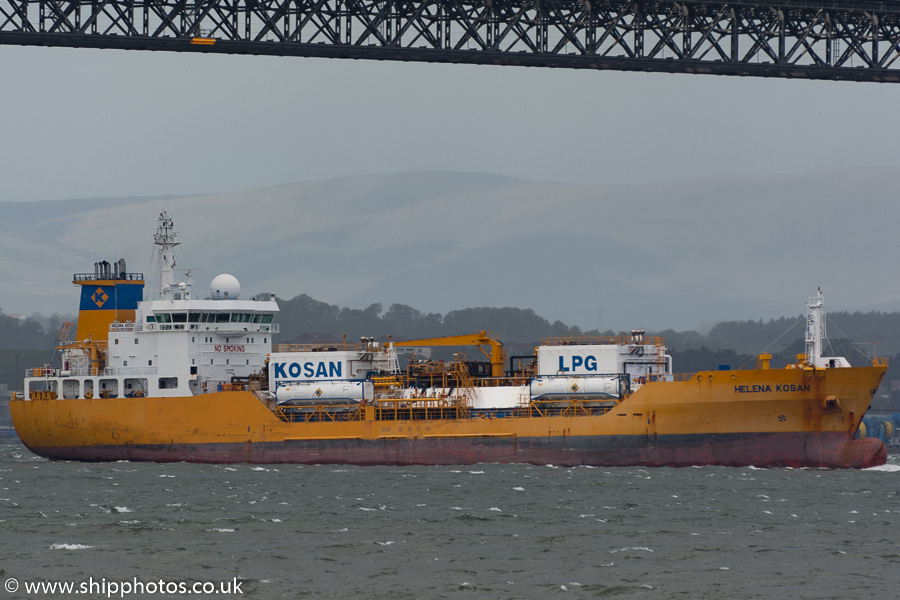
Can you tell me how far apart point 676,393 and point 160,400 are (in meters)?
17.3

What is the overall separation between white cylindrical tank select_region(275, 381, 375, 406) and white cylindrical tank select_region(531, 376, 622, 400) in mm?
5915

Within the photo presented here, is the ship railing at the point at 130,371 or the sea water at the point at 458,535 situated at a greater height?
the ship railing at the point at 130,371

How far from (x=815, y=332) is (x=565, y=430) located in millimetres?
8278

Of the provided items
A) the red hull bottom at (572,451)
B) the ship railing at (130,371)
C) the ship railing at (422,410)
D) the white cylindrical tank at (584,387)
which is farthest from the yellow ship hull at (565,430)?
the ship railing at (130,371)

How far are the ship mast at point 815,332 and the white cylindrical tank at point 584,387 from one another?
5.96 m

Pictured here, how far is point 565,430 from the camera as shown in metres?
41.4

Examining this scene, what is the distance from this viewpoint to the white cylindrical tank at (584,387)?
4172cm

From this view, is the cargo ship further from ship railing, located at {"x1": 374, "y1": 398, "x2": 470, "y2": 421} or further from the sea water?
the sea water

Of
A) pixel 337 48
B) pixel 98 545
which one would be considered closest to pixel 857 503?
pixel 98 545

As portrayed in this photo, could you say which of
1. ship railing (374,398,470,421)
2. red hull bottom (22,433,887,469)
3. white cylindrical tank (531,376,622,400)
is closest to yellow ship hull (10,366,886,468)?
red hull bottom (22,433,887,469)

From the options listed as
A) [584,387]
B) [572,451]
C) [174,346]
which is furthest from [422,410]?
[174,346]

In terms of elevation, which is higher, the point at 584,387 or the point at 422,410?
the point at 584,387

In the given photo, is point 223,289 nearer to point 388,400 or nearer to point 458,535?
point 388,400

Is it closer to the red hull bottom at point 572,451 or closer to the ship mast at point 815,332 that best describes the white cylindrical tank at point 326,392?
the red hull bottom at point 572,451
